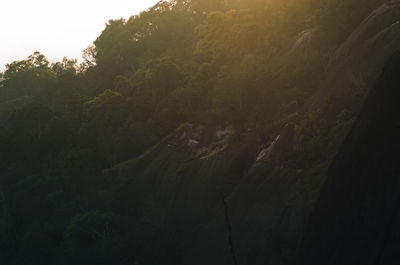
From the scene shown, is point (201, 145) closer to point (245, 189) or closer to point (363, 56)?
point (245, 189)

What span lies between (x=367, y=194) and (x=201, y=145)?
24809 millimetres

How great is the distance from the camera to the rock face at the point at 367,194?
32.8ft

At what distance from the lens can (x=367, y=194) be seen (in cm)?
1082

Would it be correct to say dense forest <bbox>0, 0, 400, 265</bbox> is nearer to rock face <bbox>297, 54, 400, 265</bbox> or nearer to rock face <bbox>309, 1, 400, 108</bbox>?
rock face <bbox>309, 1, 400, 108</bbox>

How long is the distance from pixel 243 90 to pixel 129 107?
60.6ft

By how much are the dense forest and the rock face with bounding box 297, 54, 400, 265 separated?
2.77m

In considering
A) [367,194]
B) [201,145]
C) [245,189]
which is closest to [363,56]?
[245,189]

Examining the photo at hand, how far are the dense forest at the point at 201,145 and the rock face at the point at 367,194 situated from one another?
2.77 metres

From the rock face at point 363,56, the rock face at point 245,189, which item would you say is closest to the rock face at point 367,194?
the rock face at point 245,189

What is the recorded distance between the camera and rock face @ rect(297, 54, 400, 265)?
10.0 meters

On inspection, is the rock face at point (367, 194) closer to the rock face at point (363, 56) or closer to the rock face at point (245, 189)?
the rock face at point (245, 189)

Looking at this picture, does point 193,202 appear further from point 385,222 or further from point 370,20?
point 385,222

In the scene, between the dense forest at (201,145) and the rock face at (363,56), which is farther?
the dense forest at (201,145)

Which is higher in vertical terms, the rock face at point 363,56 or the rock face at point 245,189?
the rock face at point 363,56
